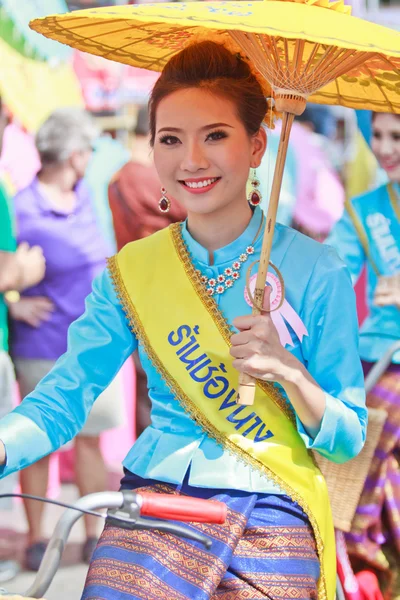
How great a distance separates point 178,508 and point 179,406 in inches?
22.9

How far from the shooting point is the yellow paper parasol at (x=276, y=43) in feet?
6.43

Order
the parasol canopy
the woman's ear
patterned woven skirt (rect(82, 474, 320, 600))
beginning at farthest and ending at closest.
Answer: the woman's ear < patterned woven skirt (rect(82, 474, 320, 600)) < the parasol canopy

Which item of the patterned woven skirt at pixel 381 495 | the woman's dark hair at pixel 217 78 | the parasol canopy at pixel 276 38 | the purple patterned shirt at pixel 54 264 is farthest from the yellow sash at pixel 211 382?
the purple patterned shirt at pixel 54 264

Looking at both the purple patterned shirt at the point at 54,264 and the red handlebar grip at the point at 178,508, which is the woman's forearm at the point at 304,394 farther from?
the purple patterned shirt at the point at 54,264

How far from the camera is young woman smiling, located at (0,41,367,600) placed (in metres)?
2.20

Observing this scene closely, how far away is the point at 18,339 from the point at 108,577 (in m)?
2.88

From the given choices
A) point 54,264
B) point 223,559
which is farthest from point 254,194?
point 54,264

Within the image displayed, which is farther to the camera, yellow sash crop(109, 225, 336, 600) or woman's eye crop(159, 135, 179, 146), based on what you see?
woman's eye crop(159, 135, 179, 146)

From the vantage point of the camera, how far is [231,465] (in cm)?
230

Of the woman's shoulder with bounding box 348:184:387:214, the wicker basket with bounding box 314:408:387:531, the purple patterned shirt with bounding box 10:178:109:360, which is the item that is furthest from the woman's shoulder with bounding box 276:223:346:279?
the purple patterned shirt with bounding box 10:178:109:360

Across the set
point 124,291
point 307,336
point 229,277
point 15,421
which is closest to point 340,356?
point 307,336

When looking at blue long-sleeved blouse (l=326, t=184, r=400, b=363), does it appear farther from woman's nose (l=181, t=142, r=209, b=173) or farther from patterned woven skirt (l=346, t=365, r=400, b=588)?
woman's nose (l=181, t=142, r=209, b=173)

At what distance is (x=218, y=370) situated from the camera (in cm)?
239

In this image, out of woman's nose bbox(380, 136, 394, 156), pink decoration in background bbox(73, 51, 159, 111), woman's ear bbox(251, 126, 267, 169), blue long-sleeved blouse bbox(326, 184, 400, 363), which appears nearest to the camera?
woman's ear bbox(251, 126, 267, 169)
